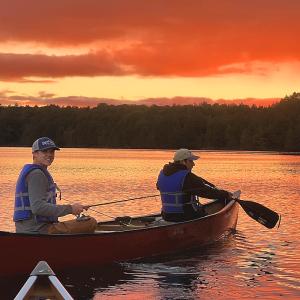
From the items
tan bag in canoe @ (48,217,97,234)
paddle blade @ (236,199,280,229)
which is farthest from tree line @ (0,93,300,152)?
tan bag in canoe @ (48,217,97,234)

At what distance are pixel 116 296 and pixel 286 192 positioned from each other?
69.3 ft

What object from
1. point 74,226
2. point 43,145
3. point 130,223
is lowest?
point 130,223

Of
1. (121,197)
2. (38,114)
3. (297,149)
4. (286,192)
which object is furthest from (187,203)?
(38,114)

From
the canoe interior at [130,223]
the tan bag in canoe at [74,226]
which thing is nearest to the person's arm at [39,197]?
the tan bag in canoe at [74,226]

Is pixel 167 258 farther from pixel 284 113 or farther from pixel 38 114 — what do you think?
pixel 38 114

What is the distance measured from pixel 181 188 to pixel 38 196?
359 cm

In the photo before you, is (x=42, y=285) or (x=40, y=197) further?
(x=40, y=197)

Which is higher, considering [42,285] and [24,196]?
[24,196]

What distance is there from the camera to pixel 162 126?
136 metres

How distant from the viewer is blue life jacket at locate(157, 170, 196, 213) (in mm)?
12125

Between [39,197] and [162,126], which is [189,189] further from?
[162,126]

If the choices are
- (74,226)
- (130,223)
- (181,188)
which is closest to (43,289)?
(74,226)

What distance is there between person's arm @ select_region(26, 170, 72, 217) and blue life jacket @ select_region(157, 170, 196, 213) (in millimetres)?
3298

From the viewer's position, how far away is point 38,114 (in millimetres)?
151000
